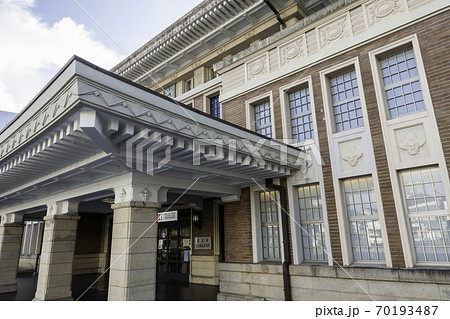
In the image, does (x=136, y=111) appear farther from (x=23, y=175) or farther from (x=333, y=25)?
(x=333, y=25)

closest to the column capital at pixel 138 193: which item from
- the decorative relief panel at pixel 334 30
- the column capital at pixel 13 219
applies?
the decorative relief panel at pixel 334 30

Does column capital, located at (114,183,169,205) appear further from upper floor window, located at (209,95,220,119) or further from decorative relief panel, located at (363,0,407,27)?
decorative relief panel, located at (363,0,407,27)

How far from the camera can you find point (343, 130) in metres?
8.48

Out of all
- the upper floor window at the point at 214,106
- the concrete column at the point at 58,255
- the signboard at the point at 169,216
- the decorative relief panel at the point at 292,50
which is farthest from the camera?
the signboard at the point at 169,216

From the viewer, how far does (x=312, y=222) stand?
8.66 m

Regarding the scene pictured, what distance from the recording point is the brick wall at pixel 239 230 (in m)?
9.66

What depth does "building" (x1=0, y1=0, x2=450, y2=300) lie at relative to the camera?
18.0 ft

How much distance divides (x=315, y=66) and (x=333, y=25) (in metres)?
1.35

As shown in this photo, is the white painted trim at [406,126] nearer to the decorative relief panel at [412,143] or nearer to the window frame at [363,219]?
the decorative relief panel at [412,143]

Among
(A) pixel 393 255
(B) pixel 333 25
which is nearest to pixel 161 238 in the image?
(A) pixel 393 255

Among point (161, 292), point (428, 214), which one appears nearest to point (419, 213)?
point (428, 214)

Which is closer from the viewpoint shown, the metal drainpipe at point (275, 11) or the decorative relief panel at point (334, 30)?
the decorative relief panel at point (334, 30)

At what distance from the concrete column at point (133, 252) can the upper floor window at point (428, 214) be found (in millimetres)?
6360

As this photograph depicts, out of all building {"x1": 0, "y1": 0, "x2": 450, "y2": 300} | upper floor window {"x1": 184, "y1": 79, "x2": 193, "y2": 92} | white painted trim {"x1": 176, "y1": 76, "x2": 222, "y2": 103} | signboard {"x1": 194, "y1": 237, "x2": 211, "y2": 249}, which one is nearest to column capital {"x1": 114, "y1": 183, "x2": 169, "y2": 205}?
building {"x1": 0, "y1": 0, "x2": 450, "y2": 300}
